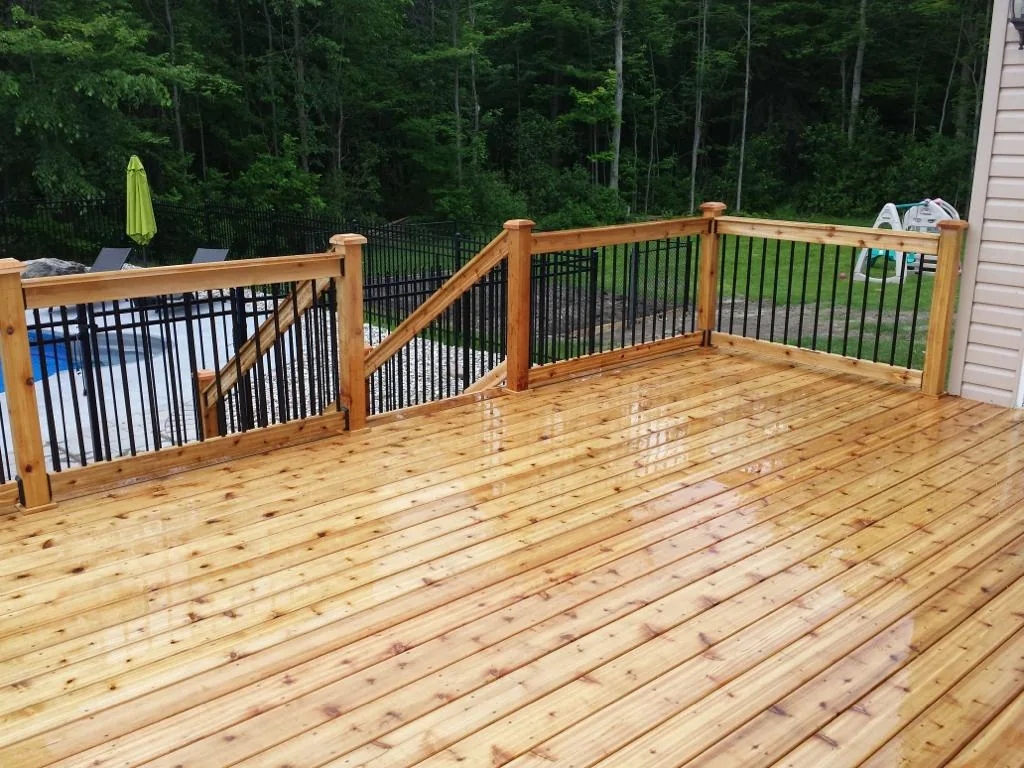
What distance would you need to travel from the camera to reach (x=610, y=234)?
19.7 ft

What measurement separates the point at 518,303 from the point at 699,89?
2152 cm

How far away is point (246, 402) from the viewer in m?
5.30

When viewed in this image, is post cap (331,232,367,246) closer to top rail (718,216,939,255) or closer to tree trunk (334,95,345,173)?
top rail (718,216,939,255)

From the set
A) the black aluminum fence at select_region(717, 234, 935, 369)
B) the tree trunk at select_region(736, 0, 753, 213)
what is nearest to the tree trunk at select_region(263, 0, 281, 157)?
the black aluminum fence at select_region(717, 234, 935, 369)

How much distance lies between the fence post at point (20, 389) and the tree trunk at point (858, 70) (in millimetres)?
23878

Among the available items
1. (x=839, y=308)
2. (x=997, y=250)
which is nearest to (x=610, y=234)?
(x=997, y=250)

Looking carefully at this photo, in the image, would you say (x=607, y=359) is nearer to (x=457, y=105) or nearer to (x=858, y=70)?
(x=457, y=105)

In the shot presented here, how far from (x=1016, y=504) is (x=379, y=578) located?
279 cm

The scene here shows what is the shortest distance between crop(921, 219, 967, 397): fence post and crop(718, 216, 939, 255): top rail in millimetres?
85

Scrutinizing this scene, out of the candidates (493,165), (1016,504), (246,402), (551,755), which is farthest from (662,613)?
(493,165)

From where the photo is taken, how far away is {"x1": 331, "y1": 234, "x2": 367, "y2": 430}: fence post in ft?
15.6

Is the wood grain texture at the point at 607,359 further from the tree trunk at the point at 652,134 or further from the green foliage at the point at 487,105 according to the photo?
the tree trunk at the point at 652,134

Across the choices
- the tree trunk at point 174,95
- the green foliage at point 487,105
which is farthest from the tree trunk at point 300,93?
the tree trunk at point 174,95

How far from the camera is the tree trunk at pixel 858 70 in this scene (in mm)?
23375
